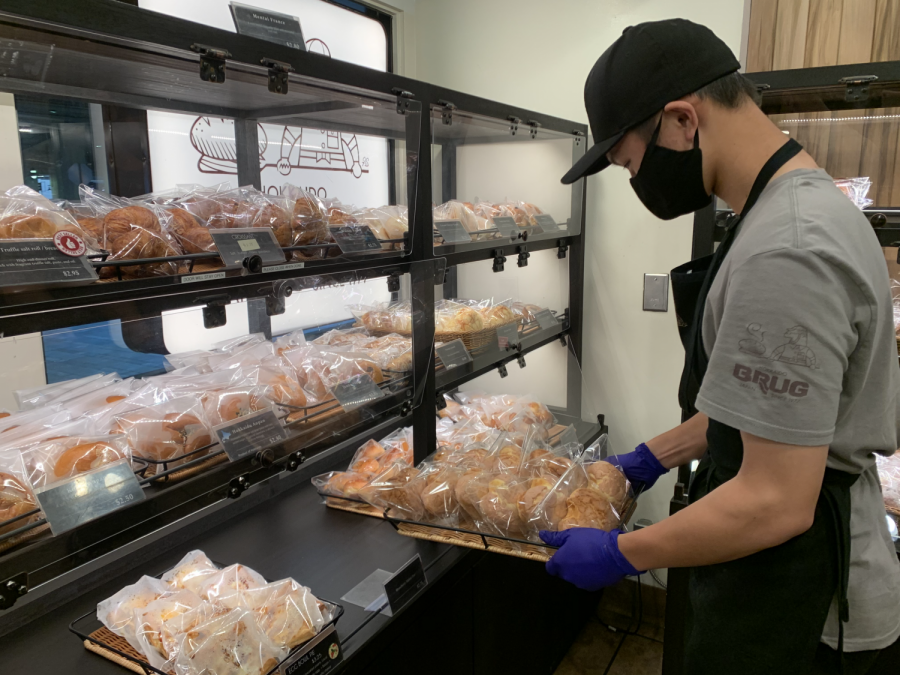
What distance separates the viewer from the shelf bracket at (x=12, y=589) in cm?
94

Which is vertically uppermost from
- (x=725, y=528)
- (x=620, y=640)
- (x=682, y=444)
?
(x=725, y=528)

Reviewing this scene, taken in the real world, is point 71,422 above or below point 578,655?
above

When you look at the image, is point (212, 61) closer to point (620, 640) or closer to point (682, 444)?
point (682, 444)

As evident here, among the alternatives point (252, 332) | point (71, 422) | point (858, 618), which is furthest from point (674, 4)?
point (71, 422)

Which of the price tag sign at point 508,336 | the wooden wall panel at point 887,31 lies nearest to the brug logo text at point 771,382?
the price tag sign at point 508,336

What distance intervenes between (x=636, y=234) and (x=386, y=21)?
1.70m

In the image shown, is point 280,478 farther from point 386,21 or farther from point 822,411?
point 386,21

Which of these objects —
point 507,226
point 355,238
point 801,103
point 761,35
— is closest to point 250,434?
point 355,238

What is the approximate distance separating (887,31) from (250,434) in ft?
8.82

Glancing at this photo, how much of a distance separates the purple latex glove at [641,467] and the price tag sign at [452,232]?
34.1 inches

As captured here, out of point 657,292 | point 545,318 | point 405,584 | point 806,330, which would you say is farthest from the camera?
point 657,292

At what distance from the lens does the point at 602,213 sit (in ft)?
9.86

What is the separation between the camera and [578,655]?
9.11ft

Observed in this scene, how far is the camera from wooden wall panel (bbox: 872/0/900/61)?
7.61 feet
